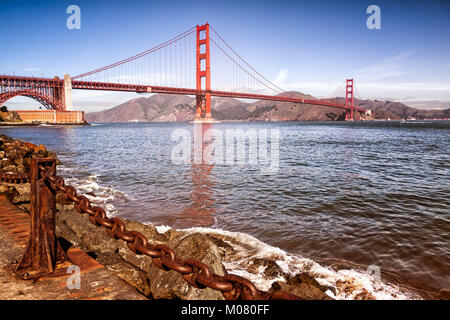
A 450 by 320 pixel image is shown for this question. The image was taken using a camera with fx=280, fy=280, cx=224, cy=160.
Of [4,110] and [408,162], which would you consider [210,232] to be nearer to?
[408,162]

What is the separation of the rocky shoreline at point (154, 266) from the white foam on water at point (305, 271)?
0.34 feet

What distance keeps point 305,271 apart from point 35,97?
263ft

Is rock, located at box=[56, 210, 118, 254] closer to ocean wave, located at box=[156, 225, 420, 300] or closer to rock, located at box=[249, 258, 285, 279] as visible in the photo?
ocean wave, located at box=[156, 225, 420, 300]

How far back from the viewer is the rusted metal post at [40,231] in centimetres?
220

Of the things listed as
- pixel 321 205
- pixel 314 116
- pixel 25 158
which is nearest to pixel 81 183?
pixel 25 158

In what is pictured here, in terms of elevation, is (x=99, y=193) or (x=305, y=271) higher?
(x=99, y=193)

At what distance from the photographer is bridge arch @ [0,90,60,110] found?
198 ft

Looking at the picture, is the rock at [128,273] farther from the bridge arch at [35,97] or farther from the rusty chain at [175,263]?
the bridge arch at [35,97]

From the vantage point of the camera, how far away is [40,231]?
2268 millimetres

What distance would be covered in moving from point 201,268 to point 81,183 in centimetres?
983

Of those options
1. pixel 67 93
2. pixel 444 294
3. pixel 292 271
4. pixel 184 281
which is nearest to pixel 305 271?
pixel 292 271

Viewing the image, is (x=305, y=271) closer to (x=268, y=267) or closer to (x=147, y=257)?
(x=268, y=267)

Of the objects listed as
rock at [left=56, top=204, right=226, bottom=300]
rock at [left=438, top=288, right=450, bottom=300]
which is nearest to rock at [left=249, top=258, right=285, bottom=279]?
rock at [left=56, top=204, right=226, bottom=300]

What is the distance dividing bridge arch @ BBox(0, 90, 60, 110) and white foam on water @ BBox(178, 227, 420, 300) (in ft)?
240
